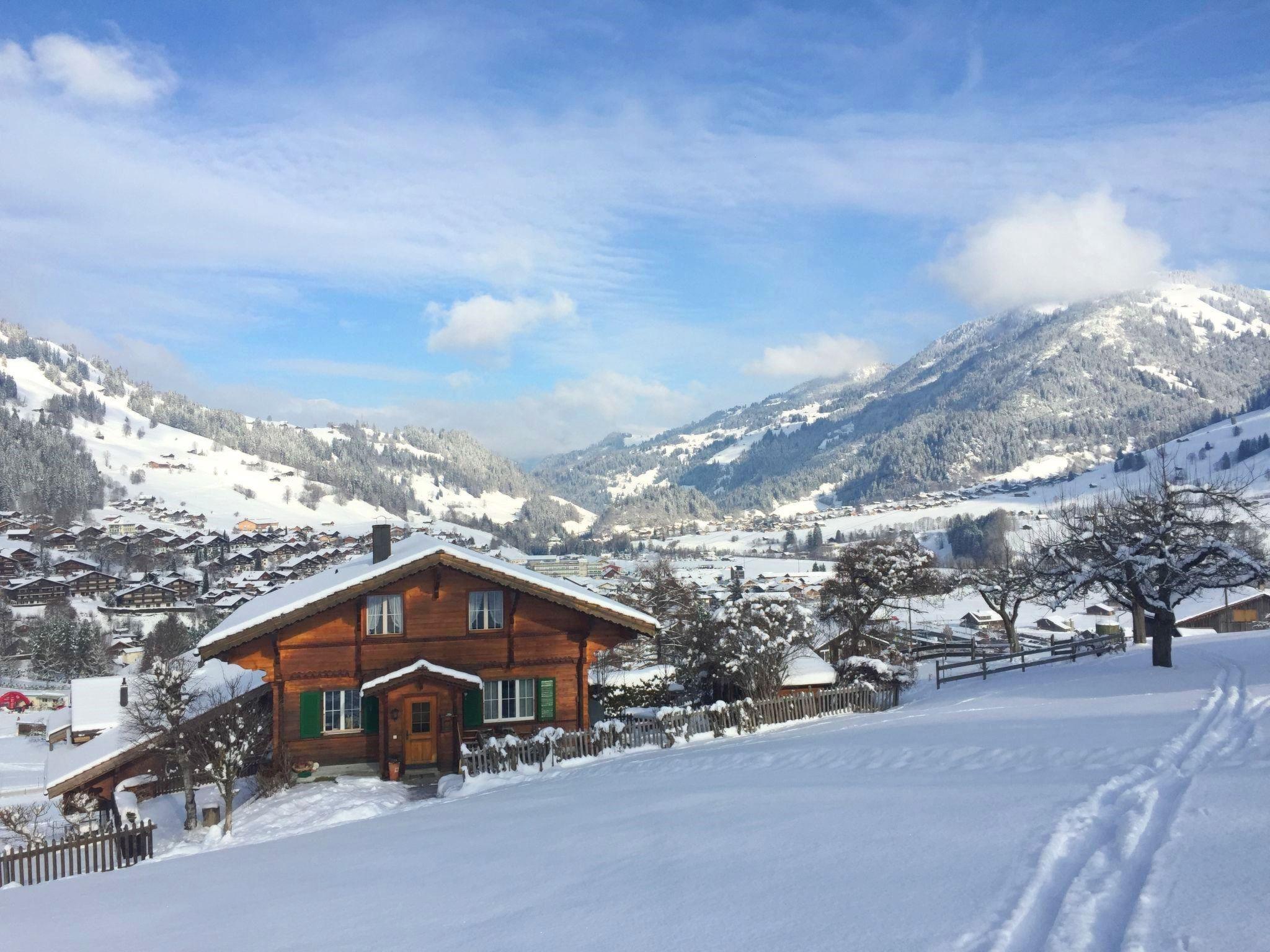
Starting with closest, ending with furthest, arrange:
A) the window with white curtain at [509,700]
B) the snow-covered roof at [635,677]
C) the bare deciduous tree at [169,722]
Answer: the bare deciduous tree at [169,722], the window with white curtain at [509,700], the snow-covered roof at [635,677]

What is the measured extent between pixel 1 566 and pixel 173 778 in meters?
137

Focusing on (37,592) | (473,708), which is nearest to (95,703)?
(473,708)

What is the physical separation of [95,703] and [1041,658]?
43.1 metres

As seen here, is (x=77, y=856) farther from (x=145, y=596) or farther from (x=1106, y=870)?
(x=145, y=596)

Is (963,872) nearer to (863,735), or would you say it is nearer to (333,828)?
(863,735)

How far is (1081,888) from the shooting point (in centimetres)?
677

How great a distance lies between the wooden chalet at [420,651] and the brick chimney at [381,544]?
26 cm

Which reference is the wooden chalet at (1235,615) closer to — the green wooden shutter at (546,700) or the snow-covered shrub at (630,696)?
the snow-covered shrub at (630,696)

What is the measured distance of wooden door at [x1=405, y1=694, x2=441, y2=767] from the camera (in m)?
23.9

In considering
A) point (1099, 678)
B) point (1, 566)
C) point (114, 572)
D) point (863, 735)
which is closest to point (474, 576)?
point (863, 735)

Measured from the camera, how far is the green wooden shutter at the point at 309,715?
23.8m

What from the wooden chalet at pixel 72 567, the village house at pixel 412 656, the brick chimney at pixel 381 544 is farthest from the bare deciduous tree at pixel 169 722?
the wooden chalet at pixel 72 567

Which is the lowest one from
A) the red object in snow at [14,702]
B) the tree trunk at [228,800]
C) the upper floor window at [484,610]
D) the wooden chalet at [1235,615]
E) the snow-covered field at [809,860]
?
the red object in snow at [14,702]

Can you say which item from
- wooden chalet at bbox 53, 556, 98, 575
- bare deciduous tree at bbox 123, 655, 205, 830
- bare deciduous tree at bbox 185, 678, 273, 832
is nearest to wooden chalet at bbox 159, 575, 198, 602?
wooden chalet at bbox 53, 556, 98, 575
